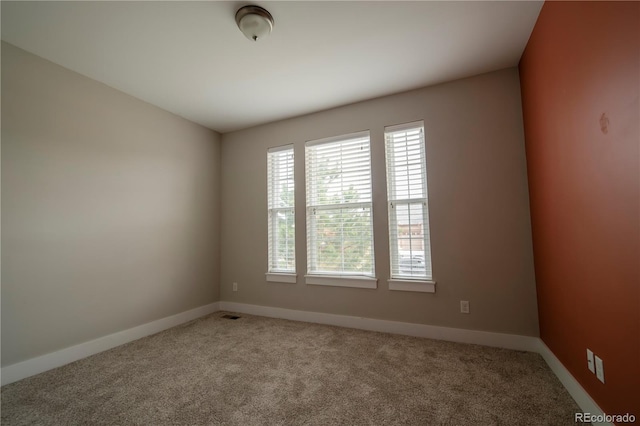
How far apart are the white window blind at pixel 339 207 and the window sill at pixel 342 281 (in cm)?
6

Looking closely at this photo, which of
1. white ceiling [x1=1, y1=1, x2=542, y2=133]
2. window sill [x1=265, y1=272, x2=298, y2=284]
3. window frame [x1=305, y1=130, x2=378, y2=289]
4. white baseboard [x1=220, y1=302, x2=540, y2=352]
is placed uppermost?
white ceiling [x1=1, y1=1, x2=542, y2=133]

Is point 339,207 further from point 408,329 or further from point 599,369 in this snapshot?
point 599,369

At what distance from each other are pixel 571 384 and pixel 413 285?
1.36m

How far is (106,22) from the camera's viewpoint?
2041 mm

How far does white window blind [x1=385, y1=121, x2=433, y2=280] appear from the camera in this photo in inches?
117

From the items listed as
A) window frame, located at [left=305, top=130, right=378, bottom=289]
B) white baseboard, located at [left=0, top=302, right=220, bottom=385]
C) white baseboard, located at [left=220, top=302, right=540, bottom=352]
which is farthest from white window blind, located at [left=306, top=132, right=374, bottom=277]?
white baseboard, located at [left=0, top=302, right=220, bottom=385]

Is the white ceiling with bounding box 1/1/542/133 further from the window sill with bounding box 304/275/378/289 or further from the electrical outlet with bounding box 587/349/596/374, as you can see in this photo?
the electrical outlet with bounding box 587/349/596/374

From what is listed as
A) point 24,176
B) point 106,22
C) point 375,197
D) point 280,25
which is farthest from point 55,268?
point 375,197

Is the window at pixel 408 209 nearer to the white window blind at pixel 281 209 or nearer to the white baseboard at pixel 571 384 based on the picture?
the white baseboard at pixel 571 384

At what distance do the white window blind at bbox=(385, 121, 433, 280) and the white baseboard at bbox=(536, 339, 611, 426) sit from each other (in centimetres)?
107

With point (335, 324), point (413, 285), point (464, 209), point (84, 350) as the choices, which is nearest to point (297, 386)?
point (335, 324)

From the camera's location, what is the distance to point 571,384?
178cm

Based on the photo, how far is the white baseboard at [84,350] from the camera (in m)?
2.15

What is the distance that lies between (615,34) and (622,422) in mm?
1795
